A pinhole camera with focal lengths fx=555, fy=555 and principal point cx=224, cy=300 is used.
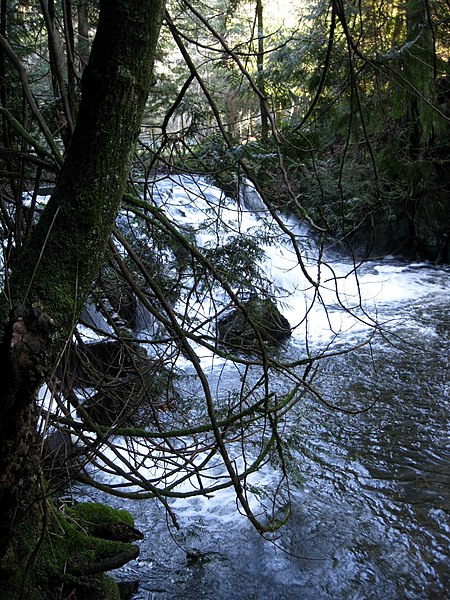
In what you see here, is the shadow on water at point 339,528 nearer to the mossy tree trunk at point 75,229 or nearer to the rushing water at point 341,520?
the rushing water at point 341,520

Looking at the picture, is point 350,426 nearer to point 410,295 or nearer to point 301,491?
point 301,491

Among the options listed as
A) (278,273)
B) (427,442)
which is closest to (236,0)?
(427,442)

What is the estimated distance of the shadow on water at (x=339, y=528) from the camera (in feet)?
12.3

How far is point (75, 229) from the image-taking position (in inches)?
58.2

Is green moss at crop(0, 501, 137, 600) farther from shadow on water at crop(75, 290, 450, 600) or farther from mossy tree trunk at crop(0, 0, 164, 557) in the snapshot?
mossy tree trunk at crop(0, 0, 164, 557)

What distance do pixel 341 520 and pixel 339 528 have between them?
4.1 inches

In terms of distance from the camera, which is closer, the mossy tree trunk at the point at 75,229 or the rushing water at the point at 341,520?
the mossy tree trunk at the point at 75,229

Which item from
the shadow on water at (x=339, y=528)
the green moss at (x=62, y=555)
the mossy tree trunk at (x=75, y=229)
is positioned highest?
the mossy tree trunk at (x=75, y=229)

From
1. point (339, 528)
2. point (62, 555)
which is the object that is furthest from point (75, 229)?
point (339, 528)

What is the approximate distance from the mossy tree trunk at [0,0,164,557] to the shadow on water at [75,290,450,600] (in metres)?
1.83

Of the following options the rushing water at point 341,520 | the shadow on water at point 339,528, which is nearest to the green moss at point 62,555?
the shadow on water at point 339,528

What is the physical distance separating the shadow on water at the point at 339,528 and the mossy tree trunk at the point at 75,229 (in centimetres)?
183

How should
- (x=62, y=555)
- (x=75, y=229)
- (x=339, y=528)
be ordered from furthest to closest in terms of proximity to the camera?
(x=339, y=528) < (x=62, y=555) < (x=75, y=229)

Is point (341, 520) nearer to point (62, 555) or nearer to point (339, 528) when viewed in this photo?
point (339, 528)
